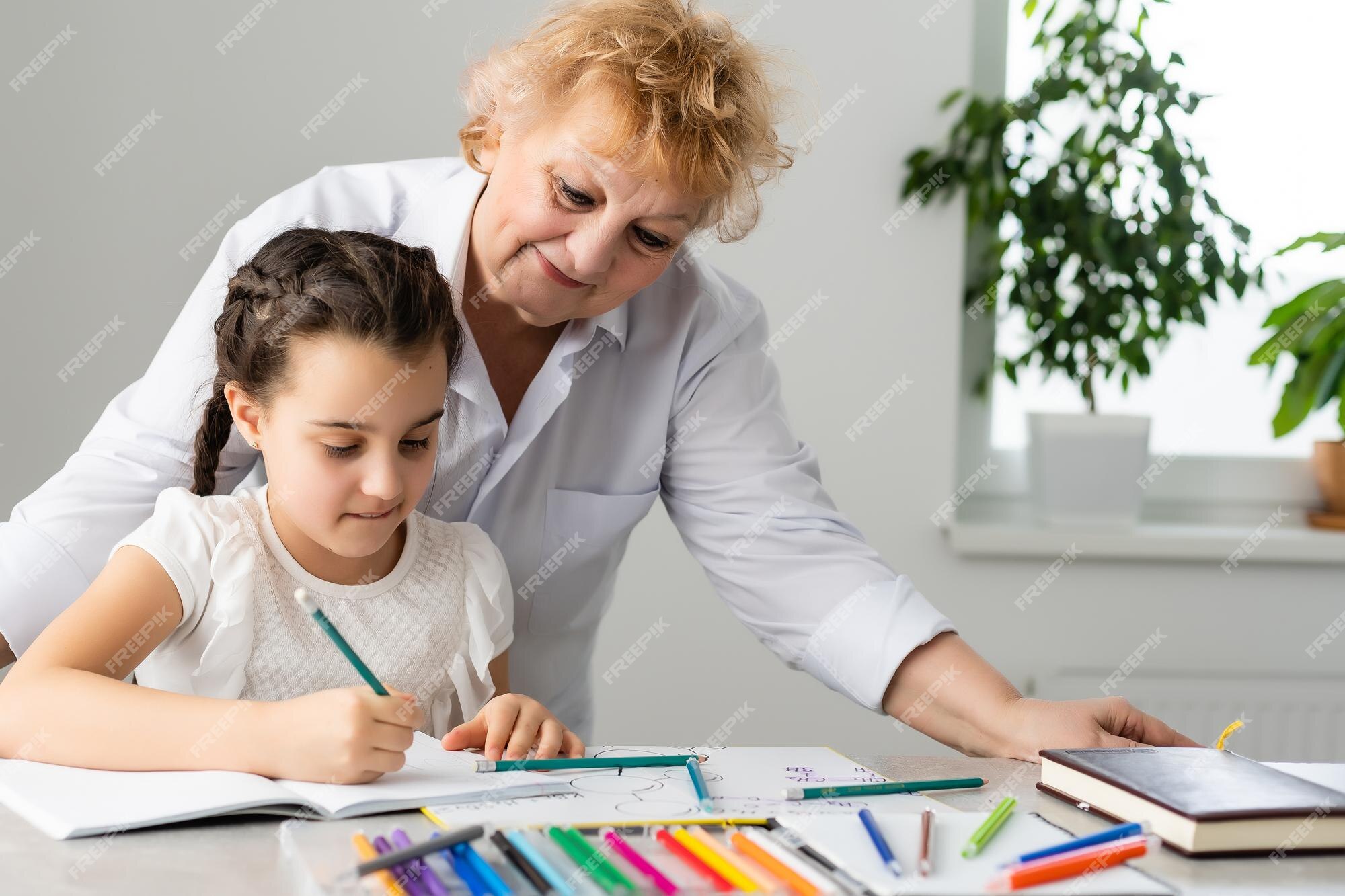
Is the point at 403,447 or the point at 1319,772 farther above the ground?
the point at 403,447

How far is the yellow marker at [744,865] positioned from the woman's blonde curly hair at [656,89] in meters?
0.62

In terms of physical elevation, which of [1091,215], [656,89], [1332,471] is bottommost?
[1332,471]

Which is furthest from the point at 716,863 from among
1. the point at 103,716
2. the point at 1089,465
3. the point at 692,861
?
the point at 1089,465

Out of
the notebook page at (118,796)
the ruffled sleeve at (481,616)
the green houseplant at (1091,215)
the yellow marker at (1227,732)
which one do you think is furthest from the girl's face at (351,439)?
the green houseplant at (1091,215)

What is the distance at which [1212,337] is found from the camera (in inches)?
105

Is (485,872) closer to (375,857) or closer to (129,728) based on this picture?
(375,857)

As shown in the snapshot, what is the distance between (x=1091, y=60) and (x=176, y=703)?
2163 millimetres

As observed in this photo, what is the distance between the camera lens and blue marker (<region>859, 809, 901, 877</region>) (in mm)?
699

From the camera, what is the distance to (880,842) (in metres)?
0.73

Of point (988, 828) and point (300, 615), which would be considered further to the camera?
point (300, 615)

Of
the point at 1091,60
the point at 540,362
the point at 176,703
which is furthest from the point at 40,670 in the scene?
the point at 1091,60

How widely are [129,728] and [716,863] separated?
0.44 metres

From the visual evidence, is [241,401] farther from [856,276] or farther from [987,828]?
[856,276]

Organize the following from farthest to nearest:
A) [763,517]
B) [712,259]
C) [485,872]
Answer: [712,259] < [763,517] < [485,872]
